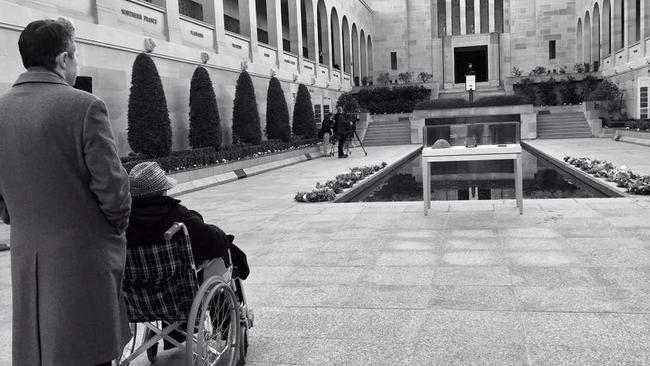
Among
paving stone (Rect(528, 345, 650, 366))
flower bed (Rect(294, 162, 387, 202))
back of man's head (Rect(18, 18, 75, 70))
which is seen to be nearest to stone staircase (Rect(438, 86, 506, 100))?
flower bed (Rect(294, 162, 387, 202))

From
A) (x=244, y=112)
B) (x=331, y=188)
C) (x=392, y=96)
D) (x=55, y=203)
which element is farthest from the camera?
(x=392, y=96)

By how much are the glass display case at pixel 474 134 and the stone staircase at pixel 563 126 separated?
2100cm

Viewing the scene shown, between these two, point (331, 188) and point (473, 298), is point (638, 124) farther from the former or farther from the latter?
point (473, 298)

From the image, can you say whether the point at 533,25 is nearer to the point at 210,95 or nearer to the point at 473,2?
the point at 473,2

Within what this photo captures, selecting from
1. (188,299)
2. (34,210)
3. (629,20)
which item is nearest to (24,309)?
(34,210)

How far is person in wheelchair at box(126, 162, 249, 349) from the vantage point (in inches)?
120

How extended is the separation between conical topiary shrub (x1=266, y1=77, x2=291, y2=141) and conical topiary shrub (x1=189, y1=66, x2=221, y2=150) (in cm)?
543

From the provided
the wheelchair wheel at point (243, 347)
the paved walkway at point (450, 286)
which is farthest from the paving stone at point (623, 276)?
the wheelchair wheel at point (243, 347)

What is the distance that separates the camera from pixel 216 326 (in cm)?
359

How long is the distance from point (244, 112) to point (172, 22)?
3.50 m

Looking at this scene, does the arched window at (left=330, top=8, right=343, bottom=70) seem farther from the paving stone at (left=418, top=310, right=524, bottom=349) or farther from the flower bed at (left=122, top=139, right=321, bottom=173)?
the paving stone at (left=418, top=310, right=524, bottom=349)

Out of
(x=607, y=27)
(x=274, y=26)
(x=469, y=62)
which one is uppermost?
(x=607, y=27)

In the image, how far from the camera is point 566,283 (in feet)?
16.4

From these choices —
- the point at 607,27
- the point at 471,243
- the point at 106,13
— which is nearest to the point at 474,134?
the point at 471,243
